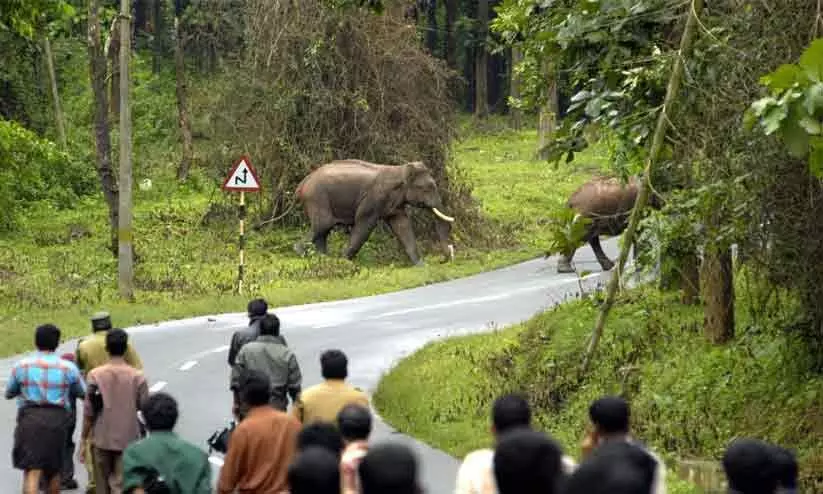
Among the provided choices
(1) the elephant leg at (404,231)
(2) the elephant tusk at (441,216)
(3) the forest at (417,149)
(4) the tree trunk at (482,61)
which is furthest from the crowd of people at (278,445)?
(4) the tree trunk at (482,61)

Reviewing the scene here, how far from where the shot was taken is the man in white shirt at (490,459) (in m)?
7.34

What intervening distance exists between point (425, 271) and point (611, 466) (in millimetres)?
26824

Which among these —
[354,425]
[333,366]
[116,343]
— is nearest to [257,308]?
[116,343]

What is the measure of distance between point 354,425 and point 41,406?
13.9 ft

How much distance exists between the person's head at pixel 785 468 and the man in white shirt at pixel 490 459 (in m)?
0.85

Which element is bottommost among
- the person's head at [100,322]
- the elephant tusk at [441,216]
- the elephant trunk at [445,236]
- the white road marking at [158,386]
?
the elephant trunk at [445,236]

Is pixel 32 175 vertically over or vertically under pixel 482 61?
over

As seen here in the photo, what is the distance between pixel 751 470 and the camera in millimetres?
6645

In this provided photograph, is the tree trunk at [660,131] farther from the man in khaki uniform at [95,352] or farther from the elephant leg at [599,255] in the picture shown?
the elephant leg at [599,255]

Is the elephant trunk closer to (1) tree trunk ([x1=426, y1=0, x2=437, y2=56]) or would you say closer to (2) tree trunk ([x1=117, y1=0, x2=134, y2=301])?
(2) tree trunk ([x1=117, y1=0, x2=134, y2=301])

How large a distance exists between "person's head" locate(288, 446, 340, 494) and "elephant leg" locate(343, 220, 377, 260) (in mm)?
27687

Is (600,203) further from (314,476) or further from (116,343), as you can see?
(314,476)

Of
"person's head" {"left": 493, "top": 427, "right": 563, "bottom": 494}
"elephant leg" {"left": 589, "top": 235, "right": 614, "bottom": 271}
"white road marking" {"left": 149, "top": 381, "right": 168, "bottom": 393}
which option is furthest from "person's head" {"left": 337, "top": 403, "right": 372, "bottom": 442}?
"elephant leg" {"left": 589, "top": 235, "right": 614, "bottom": 271}

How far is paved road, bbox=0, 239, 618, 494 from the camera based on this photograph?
660 inches
